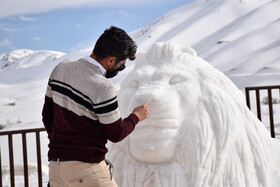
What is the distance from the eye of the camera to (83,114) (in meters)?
1.24

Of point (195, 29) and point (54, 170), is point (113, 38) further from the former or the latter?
A: point (195, 29)

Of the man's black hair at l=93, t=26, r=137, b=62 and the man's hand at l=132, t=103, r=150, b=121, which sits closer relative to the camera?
the man's black hair at l=93, t=26, r=137, b=62

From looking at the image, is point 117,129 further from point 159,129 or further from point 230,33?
point 230,33

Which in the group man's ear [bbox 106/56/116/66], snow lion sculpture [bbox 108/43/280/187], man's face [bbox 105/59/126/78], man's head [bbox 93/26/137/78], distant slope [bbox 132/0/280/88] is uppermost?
distant slope [bbox 132/0/280/88]

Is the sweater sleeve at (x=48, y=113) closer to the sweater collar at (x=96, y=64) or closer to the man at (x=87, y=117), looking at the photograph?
the man at (x=87, y=117)

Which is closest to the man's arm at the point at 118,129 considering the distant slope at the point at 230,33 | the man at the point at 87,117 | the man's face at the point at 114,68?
the man at the point at 87,117

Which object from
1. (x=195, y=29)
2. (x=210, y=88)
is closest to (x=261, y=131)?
(x=210, y=88)

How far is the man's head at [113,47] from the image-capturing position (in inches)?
49.6

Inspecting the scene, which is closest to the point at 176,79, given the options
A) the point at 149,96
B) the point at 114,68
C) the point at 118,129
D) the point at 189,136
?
the point at 149,96

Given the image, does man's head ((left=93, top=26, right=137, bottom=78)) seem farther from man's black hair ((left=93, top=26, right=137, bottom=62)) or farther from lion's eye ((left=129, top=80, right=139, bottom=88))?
lion's eye ((left=129, top=80, right=139, bottom=88))

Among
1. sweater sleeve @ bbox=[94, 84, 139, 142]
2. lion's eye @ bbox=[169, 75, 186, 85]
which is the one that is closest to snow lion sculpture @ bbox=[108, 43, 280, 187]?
lion's eye @ bbox=[169, 75, 186, 85]

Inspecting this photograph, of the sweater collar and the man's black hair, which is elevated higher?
the man's black hair

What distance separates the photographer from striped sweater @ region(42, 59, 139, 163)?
120 cm

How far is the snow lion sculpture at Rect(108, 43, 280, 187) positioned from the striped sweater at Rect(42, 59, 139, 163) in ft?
0.88
